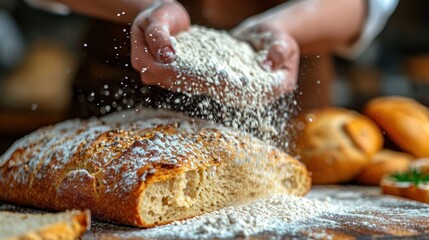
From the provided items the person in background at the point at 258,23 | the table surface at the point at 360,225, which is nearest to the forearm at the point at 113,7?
the person in background at the point at 258,23

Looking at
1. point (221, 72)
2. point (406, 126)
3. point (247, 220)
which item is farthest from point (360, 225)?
point (406, 126)

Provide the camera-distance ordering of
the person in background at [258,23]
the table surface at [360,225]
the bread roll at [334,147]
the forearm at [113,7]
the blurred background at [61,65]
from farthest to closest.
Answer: the blurred background at [61,65], the bread roll at [334,147], the forearm at [113,7], the person in background at [258,23], the table surface at [360,225]

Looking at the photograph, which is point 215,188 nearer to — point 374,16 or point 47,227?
point 47,227

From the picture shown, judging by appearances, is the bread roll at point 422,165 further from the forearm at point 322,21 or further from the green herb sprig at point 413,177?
the forearm at point 322,21

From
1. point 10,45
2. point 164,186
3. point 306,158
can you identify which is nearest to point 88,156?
point 164,186

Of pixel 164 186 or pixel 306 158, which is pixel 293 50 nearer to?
pixel 306 158

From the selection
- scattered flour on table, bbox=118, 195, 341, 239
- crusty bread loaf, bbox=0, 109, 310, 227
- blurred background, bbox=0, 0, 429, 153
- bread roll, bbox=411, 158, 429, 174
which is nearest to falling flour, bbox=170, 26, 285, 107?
crusty bread loaf, bbox=0, 109, 310, 227

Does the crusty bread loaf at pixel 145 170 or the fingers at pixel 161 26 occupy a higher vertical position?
the fingers at pixel 161 26
